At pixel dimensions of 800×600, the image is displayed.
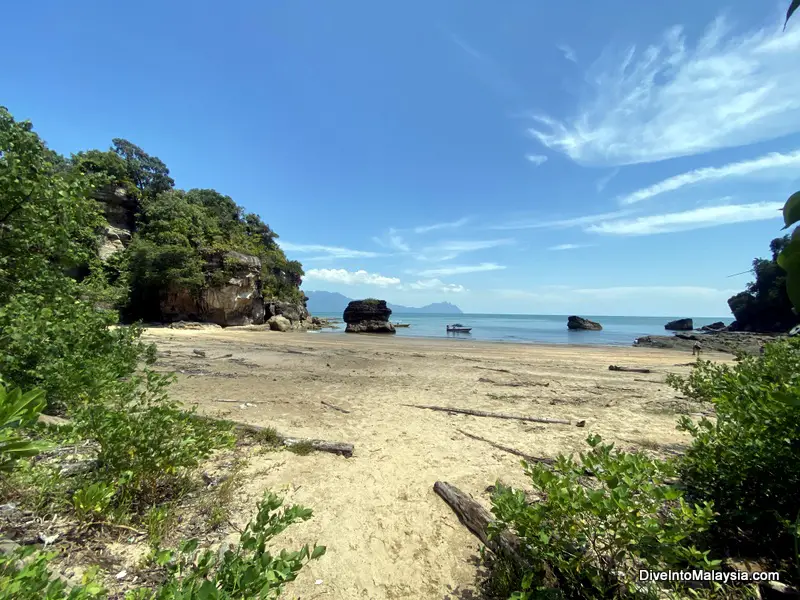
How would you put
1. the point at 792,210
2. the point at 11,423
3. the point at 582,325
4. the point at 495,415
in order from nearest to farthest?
the point at 792,210, the point at 11,423, the point at 495,415, the point at 582,325

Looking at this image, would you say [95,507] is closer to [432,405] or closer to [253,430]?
[253,430]

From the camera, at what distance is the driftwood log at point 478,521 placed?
290 centimetres

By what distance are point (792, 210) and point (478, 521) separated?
359 centimetres

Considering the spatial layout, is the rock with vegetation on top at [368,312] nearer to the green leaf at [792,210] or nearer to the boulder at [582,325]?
the boulder at [582,325]

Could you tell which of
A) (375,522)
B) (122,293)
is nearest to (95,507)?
(375,522)

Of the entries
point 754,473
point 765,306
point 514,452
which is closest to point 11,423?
point 754,473

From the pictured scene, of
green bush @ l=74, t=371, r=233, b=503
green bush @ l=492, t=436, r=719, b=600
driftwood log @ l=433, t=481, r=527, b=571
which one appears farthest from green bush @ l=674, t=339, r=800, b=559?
green bush @ l=74, t=371, r=233, b=503

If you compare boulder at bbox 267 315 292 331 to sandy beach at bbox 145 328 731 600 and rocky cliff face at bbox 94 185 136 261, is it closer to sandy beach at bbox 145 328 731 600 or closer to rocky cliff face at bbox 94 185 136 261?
rocky cliff face at bbox 94 185 136 261

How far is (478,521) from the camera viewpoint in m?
3.54

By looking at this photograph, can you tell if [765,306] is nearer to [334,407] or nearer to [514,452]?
[514,452]

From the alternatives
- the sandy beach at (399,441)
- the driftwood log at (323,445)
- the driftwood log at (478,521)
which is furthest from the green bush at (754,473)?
the driftwood log at (323,445)

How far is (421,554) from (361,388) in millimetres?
7101

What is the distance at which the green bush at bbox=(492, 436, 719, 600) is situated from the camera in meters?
2.08

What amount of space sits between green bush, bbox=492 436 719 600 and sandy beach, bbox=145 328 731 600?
2.65 feet
